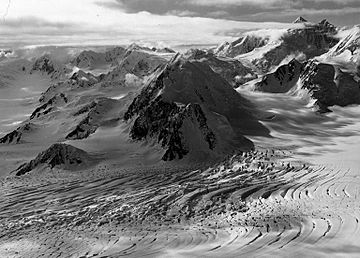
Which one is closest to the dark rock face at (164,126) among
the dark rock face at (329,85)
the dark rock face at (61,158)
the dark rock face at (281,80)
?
the dark rock face at (61,158)

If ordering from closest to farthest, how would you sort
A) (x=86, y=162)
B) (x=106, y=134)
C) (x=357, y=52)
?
(x=86, y=162) < (x=106, y=134) < (x=357, y=52)

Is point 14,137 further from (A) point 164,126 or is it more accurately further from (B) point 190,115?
(B) point 190,115

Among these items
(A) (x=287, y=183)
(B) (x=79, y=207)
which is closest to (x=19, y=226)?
(B) (x=79, y=207)

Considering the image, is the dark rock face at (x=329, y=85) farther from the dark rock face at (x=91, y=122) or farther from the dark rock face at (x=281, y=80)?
the dark rock face at (x=91, y=122)

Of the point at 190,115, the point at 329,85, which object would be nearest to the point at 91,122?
the point at 190,115

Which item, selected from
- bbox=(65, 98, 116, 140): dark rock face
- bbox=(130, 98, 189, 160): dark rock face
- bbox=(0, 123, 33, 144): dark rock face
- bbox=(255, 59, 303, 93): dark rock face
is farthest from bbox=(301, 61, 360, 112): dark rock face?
bbox=(0, 123, 33, 144): dark rock face

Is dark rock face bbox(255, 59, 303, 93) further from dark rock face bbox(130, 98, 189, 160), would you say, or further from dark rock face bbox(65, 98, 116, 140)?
dark rock face bbox(130, 98, 189, 160)

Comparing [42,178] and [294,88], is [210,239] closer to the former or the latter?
[42,178]
